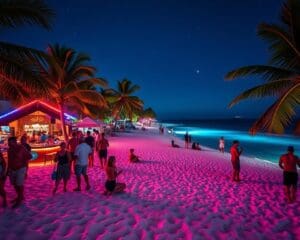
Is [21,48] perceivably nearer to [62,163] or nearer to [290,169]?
[62,163]

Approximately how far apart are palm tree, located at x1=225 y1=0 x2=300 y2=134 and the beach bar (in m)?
9.60

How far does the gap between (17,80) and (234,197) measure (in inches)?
259

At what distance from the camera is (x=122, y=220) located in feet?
16.2

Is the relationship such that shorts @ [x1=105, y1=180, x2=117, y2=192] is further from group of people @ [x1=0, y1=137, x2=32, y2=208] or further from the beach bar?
the beach bar

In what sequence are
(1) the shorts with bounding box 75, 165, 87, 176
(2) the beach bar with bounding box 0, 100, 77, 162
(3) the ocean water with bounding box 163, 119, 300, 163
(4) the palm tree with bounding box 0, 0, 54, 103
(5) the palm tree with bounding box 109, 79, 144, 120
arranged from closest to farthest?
(4) the palm tree with bounding box 0, 0, 54, 103, (1) the shorts with bounding box 75, 165, 87, 176, (2) the beach bar with bounding box 0, 100, 77, 162, (3) the ocean water with bounding box 163, 119, 300, 163, (5) the palm tree with bounding box 109, 79, 144, 120

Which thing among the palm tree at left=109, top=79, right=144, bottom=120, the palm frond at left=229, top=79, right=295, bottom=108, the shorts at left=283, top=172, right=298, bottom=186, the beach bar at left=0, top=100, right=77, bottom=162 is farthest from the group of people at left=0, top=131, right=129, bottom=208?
the palm tree at left=109, top=79, right=144, bottom=120

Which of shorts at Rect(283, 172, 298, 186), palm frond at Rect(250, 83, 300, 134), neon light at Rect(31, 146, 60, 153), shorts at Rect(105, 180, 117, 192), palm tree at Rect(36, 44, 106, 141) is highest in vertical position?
palm tree at Rect(36, 44, 106, 141)

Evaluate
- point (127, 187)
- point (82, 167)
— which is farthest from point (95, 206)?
point (127, 187)

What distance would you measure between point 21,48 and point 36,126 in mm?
13842

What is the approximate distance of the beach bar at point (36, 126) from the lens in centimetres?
1388

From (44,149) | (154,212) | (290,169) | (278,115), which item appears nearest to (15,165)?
(154,212)

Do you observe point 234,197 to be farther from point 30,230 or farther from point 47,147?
point 47,147

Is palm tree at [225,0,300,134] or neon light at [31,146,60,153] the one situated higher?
palm tree at [225,0,300,134]

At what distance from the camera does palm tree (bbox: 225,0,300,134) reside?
6.14 meters
